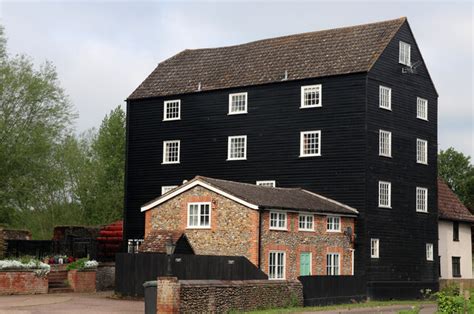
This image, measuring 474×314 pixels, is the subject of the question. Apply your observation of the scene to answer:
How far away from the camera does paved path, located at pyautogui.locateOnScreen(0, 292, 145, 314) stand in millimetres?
31734

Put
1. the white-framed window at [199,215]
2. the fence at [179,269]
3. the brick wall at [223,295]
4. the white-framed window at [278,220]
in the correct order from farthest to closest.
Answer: the white-framed window at [199,215], the white-framed window at [278,220], the fence at [179,269], the brick wall at [223,295]

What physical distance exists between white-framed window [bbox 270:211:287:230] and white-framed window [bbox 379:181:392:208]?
23.8 ft

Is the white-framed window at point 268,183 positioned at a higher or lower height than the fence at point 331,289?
higher

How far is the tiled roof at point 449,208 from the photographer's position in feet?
176

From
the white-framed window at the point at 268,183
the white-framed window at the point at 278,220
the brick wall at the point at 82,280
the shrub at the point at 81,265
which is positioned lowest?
the brick wall at the point at 82,280

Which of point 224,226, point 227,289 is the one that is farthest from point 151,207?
point 227,289

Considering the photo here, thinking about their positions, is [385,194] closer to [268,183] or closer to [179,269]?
[268,183]

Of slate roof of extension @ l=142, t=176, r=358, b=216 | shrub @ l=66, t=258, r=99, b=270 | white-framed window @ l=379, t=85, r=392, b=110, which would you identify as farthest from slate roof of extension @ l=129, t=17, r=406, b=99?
shrub @ l=66, t=258, r=99, b=270

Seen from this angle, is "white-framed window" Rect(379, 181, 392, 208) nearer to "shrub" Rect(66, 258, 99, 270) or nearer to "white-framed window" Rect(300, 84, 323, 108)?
"white-framed window" Rect(300, 84, 323, 108)

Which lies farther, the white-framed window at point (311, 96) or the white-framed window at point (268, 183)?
the white-framed window at point (268, 183)

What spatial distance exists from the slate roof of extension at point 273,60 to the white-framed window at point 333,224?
7530 mm

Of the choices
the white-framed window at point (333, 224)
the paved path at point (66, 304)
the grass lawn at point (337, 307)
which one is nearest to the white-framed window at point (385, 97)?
the white-framed window at point (333, 224)

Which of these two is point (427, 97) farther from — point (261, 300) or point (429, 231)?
point (261, 300)

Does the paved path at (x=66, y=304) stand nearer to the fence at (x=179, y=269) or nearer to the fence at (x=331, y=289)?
the fence at (x=179, y=269)
